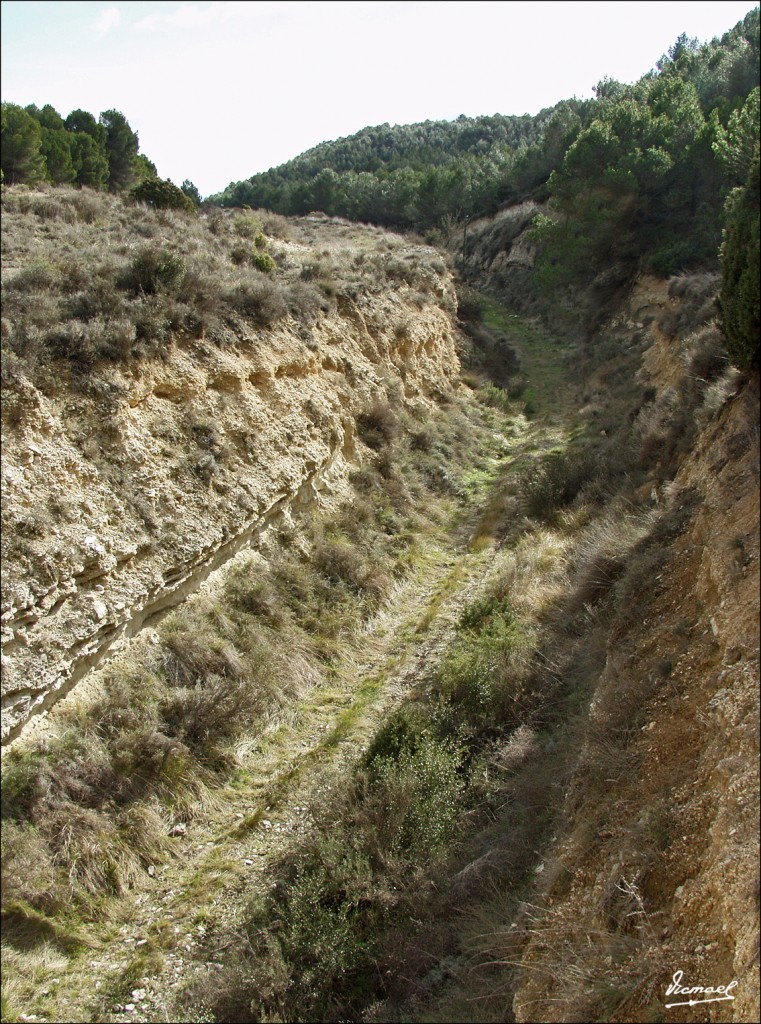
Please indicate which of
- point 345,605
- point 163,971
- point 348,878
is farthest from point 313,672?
point 163,971

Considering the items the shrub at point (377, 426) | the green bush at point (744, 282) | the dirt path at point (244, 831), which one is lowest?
the dirt path at point (244, 831)

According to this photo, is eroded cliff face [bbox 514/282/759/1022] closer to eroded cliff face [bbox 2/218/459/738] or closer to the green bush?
the green bush

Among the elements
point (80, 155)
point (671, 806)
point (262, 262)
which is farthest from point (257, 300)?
point (80, 155)

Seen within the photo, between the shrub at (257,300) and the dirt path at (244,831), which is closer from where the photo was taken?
the dirt path at (244,831)

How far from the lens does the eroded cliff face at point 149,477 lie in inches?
299

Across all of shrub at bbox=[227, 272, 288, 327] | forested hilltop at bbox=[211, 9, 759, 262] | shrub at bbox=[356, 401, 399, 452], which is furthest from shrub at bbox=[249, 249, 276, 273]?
forested hilltop at bbox=[211, 9, 759, 262]

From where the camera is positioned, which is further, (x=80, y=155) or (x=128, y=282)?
(x=80, y=155)

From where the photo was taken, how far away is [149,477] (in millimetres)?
9555

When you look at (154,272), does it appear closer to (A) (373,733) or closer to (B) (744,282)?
(A) (373,733)

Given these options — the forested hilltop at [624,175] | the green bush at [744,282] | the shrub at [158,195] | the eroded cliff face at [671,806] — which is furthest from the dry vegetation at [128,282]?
the forested hilltop at [624,175]

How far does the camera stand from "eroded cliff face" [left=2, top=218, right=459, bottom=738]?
25.0 feet

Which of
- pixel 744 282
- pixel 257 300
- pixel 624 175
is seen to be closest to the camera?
pixel 744 282

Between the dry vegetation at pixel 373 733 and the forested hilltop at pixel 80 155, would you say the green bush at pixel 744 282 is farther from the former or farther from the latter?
the forested hilltop at pixel 80 155

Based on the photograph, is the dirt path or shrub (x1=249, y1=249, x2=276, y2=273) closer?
the dirt path
